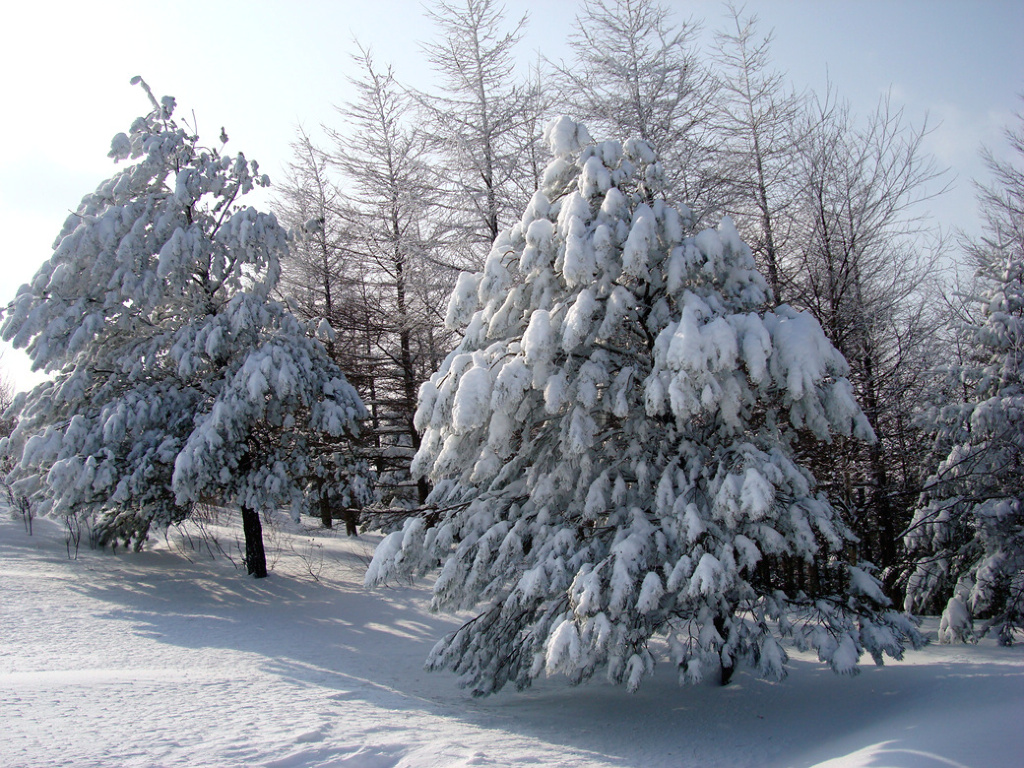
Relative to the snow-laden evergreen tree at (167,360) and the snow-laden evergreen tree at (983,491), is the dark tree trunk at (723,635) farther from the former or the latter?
the snow-laden evergreen tree at (167,360)

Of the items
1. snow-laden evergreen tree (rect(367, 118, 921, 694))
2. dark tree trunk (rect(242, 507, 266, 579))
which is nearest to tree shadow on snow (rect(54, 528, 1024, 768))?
snow-laden evergreen tree (rect(367, 118, 921, 694))

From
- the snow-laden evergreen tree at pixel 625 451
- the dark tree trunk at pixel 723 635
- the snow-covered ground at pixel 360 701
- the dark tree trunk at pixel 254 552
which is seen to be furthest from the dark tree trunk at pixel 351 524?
the dark tree trunk at pixel 723 635

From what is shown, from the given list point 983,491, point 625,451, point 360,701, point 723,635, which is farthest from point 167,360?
point 983,491

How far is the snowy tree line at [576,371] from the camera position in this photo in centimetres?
570

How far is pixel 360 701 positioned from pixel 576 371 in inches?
144

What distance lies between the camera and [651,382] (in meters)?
5.48

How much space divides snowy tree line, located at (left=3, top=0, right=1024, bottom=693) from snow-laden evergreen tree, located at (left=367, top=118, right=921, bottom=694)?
0.11ft

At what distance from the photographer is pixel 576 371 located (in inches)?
243

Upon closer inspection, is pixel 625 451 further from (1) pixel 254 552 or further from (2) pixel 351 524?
(2) pixel 351 524

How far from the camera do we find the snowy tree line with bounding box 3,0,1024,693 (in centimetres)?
570

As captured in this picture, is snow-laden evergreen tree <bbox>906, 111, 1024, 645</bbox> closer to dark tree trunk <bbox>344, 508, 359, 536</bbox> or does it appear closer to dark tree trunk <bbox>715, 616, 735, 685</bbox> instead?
dark tree trunk <bbox>715, 616, 735, 685</bbox>

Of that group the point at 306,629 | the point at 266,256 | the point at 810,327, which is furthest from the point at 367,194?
the point at 810,327

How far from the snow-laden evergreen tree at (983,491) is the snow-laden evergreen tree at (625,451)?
3541 millimetres

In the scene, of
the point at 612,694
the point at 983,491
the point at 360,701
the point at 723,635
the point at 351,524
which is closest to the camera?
the point at 360,701
